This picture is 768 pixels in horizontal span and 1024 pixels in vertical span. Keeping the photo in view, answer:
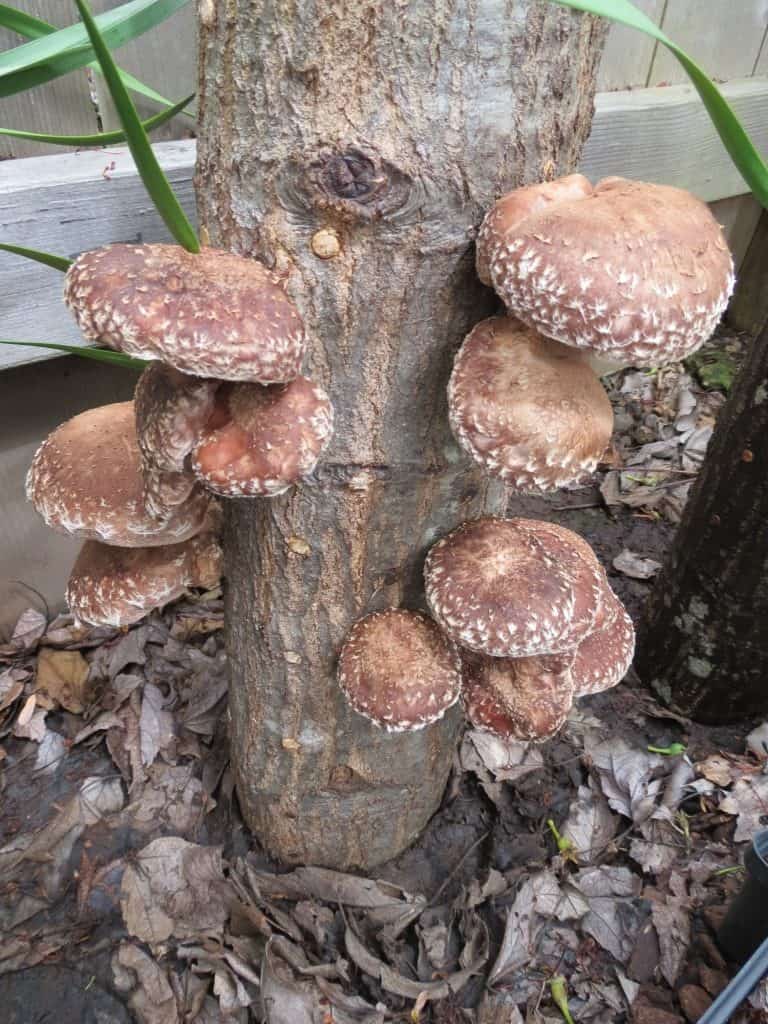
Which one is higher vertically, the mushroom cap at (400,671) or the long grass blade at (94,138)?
the long grass blade at (94,138)

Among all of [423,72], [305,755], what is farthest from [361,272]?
[305,755]

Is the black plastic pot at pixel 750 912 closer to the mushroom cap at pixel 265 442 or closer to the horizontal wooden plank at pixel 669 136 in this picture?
the mushroom cap at pixel 265 442

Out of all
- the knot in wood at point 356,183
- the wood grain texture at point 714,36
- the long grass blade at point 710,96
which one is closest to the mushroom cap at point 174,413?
the knot in wood at point 356,183

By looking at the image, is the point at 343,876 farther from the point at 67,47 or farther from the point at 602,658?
the point at 67,47

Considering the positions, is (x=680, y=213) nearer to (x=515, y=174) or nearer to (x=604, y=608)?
(x=515, y=174)

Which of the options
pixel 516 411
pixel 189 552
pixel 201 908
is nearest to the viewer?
pixel 516 411

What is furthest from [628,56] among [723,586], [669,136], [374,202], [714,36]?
[374,202]

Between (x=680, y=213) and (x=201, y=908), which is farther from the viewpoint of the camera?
(x=201, y=908)
